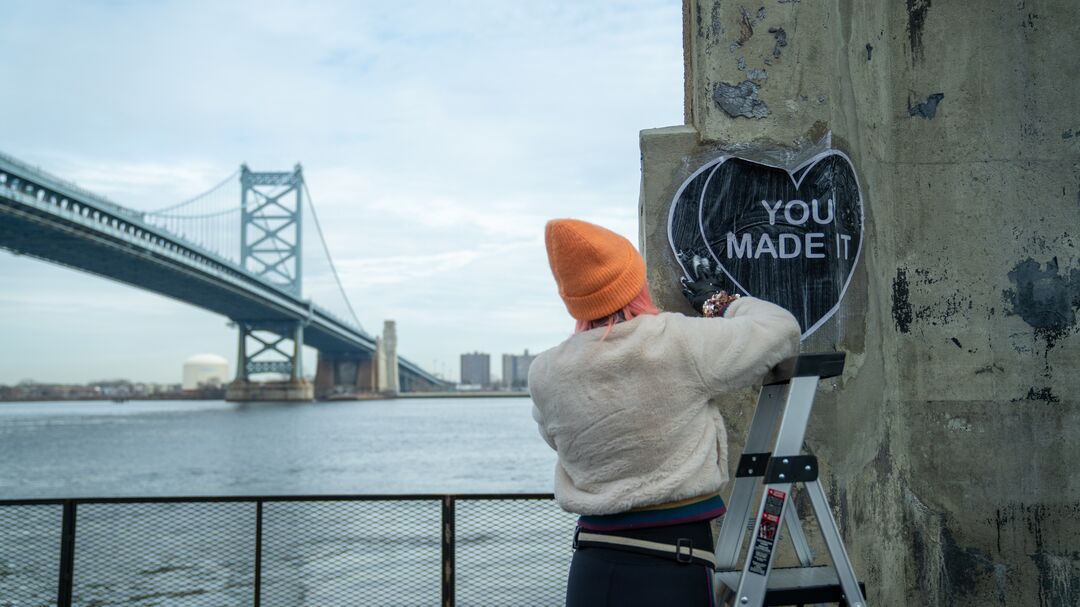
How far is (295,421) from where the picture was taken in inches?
2016


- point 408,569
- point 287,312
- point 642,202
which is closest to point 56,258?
point 287,312

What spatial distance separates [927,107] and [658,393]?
186 centimetres

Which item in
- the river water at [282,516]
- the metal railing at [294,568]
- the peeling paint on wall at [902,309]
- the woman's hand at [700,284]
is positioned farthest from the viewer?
the river water at [282,516]

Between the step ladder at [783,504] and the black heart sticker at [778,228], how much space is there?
3.22ft

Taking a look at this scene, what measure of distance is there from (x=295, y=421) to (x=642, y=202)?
50698 millimetres

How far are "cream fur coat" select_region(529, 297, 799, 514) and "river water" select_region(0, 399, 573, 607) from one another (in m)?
3.31

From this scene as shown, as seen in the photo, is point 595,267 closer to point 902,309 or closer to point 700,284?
point 700,284

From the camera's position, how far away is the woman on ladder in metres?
1.71

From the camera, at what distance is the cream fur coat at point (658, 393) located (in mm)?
1714

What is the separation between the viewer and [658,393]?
1.72 meters

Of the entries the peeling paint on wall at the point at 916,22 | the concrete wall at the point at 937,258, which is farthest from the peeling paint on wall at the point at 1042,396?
the peeling paint on wall at the point at 916,22

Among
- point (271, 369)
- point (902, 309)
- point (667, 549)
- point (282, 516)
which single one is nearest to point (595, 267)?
point (667, 549)

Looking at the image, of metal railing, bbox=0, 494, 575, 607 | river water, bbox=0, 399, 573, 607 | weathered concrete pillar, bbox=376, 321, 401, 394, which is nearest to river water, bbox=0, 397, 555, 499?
river water, bbox=0, 399, 573, 607

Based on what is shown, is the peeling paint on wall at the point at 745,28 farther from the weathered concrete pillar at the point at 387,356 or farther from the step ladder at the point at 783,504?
the weathered concrete pillar at the point at 387,356
